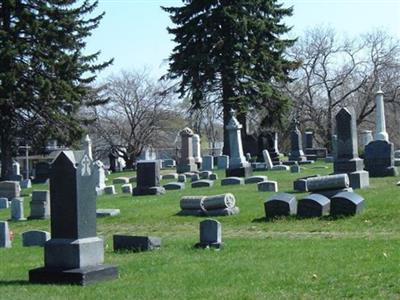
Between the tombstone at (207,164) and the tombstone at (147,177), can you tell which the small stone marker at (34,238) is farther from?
the tombstone at (207,164)

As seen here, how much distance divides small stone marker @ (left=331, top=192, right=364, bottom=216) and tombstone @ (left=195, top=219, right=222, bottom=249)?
4.11 m

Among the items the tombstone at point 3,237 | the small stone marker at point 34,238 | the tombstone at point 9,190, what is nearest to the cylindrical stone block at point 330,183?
the small stone marker at point 34,238

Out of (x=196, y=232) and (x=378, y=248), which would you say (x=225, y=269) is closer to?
(x=378, y=248)

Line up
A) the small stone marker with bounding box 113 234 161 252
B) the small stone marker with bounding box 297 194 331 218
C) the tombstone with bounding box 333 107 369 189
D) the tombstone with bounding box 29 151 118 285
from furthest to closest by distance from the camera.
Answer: the tombstone with bounding box 333 107 369 189 → the small stone marker with bounding box 297 194 331 218 → the small stone marker with bounding box 113 234 161 252 → the tombstone with bounding box 29 151 118 285

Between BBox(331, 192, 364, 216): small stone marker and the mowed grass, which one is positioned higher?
BBox(331, 192, 364, 216): small stone marker

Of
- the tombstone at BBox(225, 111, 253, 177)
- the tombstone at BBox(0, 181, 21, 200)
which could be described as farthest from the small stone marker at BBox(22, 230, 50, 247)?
the tombstone at BBox(225, 111, 253, 177)

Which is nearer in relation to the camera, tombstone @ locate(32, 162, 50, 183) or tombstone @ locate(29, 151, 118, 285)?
tombstone @ locate(29, 151, 118, 285)

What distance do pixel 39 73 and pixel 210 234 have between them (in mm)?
29884

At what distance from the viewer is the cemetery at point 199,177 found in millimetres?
9859

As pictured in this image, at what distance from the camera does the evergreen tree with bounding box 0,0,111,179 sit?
39594mm

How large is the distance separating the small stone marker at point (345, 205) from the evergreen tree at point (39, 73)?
26456 mm

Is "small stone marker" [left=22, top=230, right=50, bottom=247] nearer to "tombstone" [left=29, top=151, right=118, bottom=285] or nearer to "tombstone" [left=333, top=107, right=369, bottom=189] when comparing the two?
"tombstone" [left=29, top=151, right=118, bottom=285]

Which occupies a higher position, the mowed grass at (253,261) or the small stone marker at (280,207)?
the small stone marker at (280,207)

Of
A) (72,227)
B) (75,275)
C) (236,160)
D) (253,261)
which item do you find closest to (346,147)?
(236,160)
